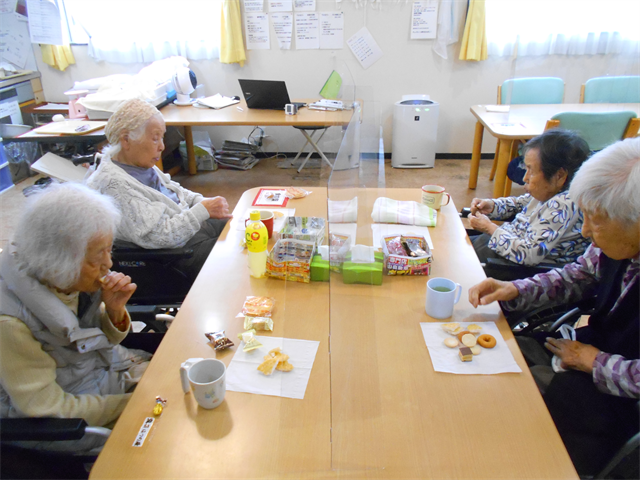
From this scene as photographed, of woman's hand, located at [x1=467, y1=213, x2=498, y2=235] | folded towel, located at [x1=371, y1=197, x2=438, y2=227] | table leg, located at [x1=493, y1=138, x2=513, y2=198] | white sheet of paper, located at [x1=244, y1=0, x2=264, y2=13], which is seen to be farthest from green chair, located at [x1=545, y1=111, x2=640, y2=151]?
white sheet of paper, located at [x1=244, y1=0, x2=264, y2=13]

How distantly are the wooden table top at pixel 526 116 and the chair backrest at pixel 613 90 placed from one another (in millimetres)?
82

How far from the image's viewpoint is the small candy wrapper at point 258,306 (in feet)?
4.37

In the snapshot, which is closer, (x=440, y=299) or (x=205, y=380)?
(x=205, y=380)

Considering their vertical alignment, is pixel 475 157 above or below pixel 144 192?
below

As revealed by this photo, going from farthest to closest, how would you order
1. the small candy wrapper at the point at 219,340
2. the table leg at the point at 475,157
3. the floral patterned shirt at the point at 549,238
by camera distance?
the table leg at the point at 475,157
the floral patterned shirt at the point at 549,238
the small candy wrapper at the point at 219,340

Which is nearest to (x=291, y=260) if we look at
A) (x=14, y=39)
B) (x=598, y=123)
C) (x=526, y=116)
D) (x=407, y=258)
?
(x=407, y=258)

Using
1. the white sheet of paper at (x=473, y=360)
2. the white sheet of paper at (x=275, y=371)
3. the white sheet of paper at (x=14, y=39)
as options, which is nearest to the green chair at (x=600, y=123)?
the white sheet of paper at (x=473, y=360)

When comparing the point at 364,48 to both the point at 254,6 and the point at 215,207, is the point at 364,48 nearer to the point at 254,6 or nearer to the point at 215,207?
the point at 254,6

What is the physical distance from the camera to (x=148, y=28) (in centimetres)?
464

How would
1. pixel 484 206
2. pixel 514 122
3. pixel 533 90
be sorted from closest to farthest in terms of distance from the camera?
pixel 484 206
pixel 514 122
pixel 533 90

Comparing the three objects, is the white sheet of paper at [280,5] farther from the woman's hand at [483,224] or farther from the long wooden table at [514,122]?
the woman's hand at [483,224]

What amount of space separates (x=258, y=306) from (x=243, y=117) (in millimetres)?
2641

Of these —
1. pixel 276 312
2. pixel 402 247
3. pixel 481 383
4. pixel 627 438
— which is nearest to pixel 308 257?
pixel 276 312

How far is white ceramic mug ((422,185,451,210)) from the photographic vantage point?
1987 millimetres
